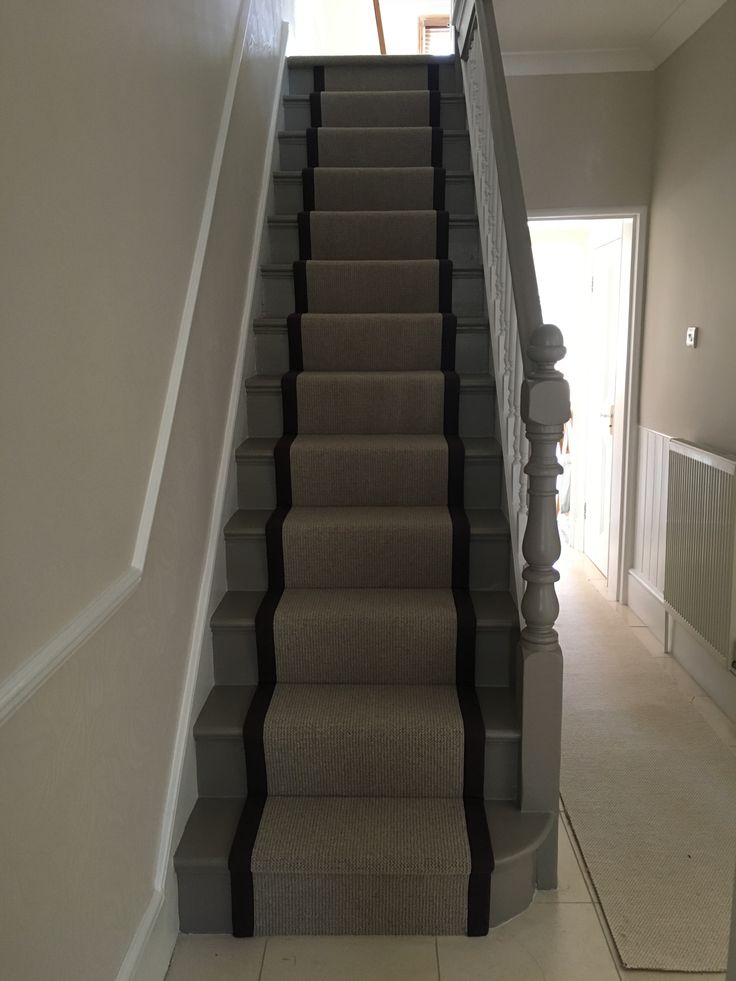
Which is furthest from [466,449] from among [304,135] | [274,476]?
[304,135]

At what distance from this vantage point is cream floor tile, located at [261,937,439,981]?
5.61 feet

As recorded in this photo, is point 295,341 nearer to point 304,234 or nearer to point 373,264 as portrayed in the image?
point 373,264

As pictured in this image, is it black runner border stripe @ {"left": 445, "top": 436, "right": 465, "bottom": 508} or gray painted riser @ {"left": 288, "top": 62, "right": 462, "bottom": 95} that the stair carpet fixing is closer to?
black runner border stripe @ {"left": 445, "top": 436, "right": 465, "bottom": 508}

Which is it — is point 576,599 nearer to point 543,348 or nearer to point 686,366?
point 686,366

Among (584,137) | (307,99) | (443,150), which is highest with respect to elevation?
(307,99)

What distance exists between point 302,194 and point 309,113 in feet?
2.04

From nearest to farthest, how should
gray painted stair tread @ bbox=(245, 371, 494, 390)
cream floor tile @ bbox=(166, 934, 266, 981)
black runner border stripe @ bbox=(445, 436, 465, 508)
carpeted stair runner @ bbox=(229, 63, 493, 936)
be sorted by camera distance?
cream floor tile @ bbox=(166, 934, 266, 981) < carpeted stair runner @ bbox=(229, 63, 493, 936) < black runner border stripe @ bbox=(445, 436, 465, 508) < gray painted stair tread @ bbox=(245, 371, 494, 390)

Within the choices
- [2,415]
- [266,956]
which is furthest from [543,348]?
[266,956]

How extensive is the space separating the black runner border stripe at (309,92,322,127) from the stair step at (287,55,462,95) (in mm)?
221

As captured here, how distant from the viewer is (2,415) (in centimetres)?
104

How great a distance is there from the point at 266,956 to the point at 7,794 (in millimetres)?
996

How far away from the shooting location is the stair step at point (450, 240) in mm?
3178

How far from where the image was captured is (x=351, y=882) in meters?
1.82

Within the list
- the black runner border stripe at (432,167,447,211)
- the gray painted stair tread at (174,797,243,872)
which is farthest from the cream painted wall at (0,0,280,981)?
the black runner border stripe at (432,167,447,211)
